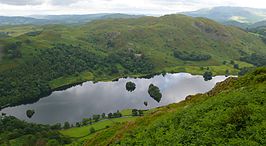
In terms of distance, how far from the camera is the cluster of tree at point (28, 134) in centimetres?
13988

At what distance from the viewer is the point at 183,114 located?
4900 cm

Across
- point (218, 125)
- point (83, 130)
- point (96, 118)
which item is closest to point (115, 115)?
point (96, 118)

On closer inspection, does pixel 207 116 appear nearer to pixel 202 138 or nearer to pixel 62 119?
pixel 202 138

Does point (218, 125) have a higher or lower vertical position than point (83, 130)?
higher

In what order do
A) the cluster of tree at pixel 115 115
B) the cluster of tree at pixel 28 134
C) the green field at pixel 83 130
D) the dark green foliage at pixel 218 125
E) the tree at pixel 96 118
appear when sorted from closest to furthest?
the dark green foliage at pixel 218 125 < the cluster of tree at pixel 28 134 < the green field at pixel 83 130 < the tree at pixel 96 118 < the cluster of tree at pixel 115 115

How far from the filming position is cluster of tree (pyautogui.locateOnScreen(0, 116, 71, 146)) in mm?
139875

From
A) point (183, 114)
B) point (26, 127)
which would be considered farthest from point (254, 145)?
point (26, 127)

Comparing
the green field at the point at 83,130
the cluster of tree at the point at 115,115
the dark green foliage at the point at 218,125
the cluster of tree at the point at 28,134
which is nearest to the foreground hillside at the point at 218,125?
the dark green foliage at the point at 218,125

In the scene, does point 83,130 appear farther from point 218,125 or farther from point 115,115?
point 218,125

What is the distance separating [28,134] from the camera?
151 meters

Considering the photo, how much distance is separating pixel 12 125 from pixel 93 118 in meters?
43.7

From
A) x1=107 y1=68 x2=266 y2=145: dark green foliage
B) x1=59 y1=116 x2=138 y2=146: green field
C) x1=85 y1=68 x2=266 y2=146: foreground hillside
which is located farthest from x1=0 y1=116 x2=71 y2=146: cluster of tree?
x1=85 y1=68 x2=266 y2=146: foreground hillside

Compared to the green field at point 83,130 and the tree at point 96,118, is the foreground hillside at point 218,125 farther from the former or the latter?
the tree at point 96,118

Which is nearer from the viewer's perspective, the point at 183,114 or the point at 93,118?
the point at 183,114
